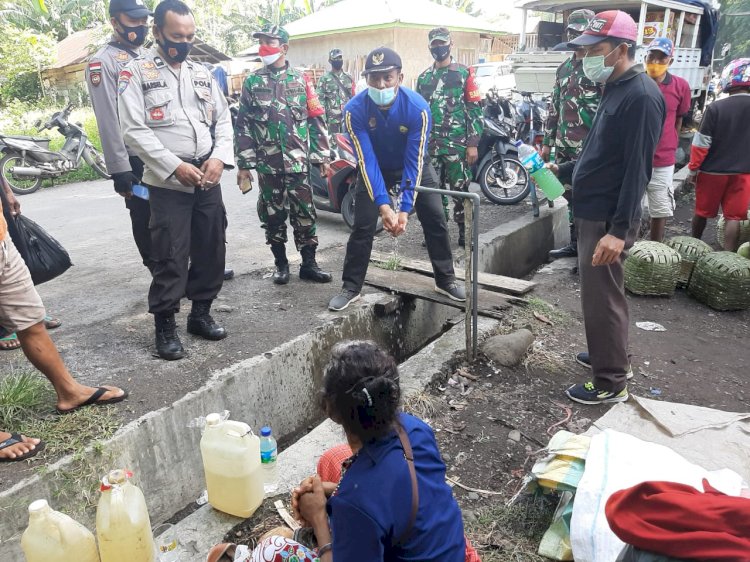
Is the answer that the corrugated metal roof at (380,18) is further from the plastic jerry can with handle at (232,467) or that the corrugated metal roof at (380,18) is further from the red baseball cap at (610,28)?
the plastic jerry can with handle at (232,467)

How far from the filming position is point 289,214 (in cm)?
452

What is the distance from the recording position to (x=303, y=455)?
269 centimetres

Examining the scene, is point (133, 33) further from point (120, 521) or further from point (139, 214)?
point (120, 521)

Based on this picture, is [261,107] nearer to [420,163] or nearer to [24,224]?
[420,163]

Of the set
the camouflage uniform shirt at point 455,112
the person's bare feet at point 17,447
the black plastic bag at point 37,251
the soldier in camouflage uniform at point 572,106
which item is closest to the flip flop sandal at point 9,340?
the black plastic bag at point 37,251

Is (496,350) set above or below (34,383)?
below

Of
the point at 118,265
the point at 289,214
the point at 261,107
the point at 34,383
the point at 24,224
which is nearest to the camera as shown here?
the point at 34,383

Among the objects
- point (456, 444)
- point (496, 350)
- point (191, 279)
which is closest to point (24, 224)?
point (191, 279)

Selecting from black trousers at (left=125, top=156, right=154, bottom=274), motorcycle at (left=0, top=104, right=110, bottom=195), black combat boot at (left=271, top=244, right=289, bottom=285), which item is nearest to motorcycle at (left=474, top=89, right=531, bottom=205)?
black combat boot at (left=271, top=244, right=289, bottom=285)

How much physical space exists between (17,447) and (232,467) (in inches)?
36.1

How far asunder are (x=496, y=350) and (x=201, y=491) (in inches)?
79.9

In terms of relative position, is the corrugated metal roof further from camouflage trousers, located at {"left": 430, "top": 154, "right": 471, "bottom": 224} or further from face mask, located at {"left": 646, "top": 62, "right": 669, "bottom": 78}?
camouflage trousers, located at {"left": 430, "top": 154, "right": 471, "bottom": 224}

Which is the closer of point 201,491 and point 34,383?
point 34,383

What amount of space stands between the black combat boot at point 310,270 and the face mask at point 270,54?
145 cm
